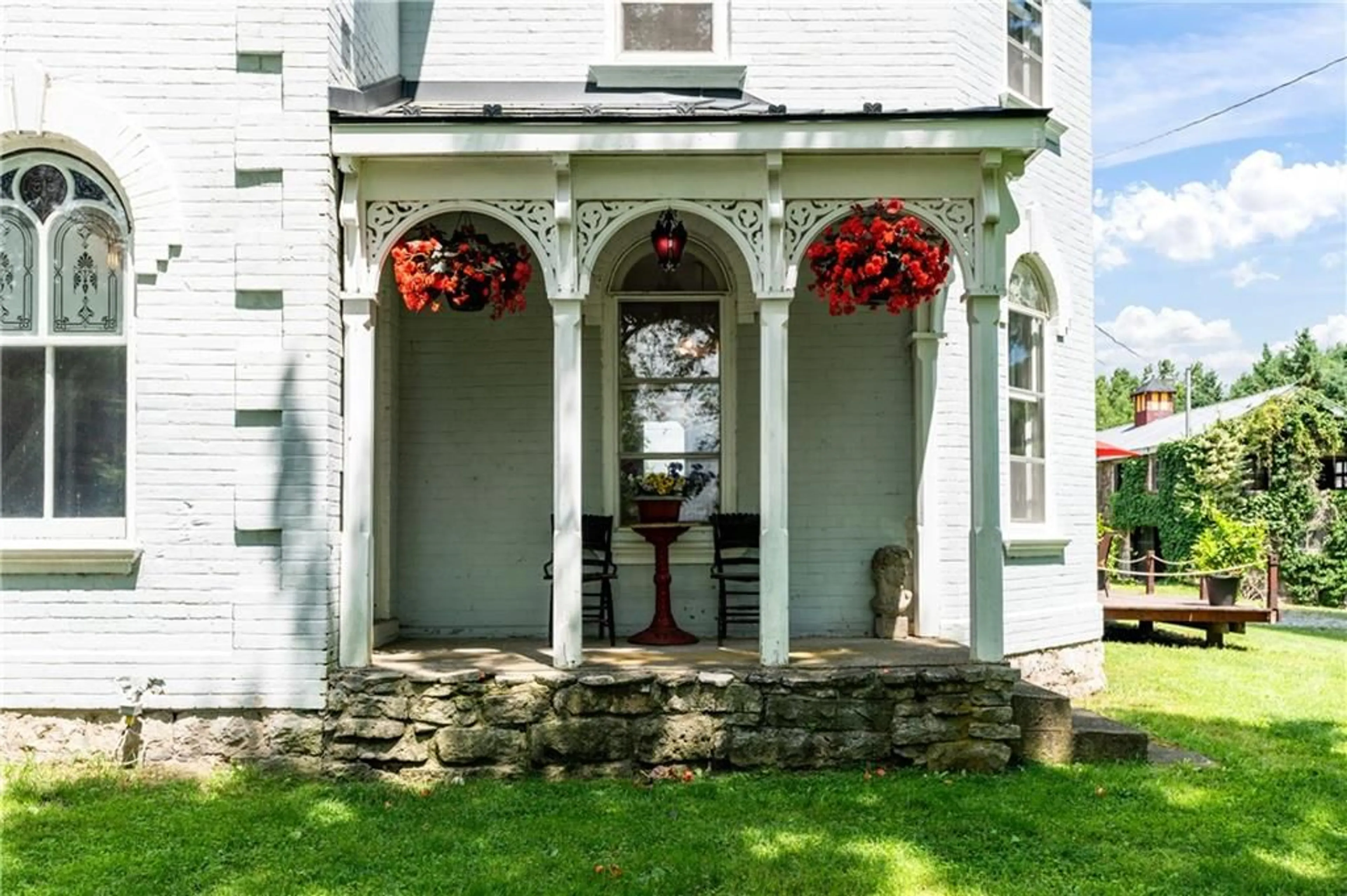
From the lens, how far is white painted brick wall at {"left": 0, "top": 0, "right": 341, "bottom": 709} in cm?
583

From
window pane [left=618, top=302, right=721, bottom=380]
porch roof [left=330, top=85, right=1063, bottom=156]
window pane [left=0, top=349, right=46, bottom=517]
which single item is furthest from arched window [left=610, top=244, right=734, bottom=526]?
window pane [left=0, top=349, right=46, bottom=517]

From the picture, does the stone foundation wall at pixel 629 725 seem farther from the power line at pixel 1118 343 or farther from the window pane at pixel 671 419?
the power line at pixel 1118 343

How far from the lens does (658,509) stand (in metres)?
7.29

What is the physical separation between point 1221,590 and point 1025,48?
6836 millimetres

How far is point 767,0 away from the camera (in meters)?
7.93

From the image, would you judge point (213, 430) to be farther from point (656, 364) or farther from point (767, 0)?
point (767, 0)

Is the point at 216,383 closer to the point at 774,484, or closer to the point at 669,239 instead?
the point at 669,239

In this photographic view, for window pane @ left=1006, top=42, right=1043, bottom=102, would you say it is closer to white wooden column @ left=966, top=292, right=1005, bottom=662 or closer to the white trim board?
the white trim board

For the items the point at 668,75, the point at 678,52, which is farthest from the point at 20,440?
the point at 678,52

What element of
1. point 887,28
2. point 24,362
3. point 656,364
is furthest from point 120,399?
point 887,28

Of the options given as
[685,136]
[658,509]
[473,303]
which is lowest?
[658,509]

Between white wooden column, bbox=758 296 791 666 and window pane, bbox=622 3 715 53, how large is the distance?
280 cm

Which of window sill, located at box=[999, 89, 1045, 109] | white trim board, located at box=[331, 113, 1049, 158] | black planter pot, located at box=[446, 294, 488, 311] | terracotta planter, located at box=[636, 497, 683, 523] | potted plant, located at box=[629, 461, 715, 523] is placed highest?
window sill, located at box=[999, 89, 1045, 109]

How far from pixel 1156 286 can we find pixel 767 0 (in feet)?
212
